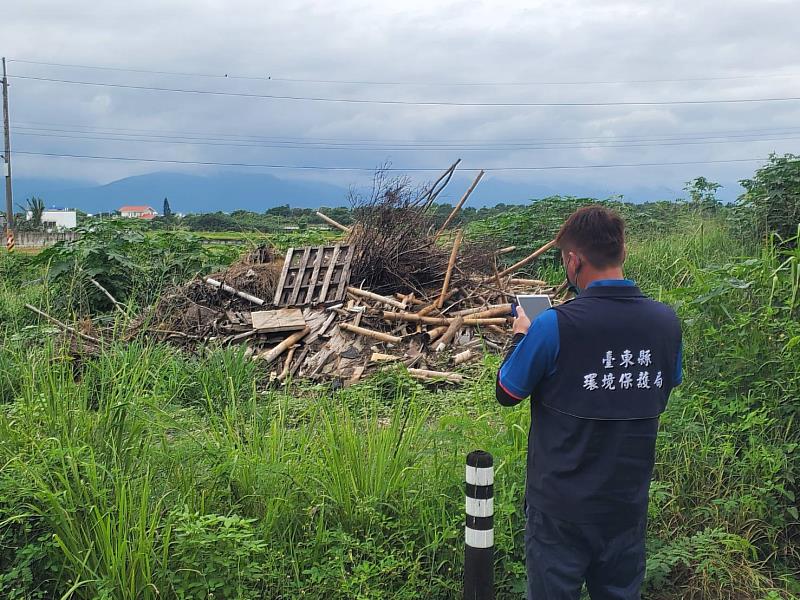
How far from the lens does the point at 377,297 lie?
10922mm

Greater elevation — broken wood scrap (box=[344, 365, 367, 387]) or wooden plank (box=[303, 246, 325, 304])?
wooden plank (box=[303, 246, 325, 304])

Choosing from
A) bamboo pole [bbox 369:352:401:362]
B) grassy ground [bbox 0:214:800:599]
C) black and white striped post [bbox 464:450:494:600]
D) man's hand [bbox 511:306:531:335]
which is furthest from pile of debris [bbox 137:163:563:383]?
man's hand [bbox 511:306:531:335]

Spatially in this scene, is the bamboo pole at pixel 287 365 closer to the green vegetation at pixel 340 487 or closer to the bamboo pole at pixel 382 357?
the bamboo pole at pixel 382 357

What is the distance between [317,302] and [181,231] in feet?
20.5

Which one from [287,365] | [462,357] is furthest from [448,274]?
[287,365]

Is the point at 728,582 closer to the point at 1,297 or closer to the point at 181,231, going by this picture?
the point at 1,297

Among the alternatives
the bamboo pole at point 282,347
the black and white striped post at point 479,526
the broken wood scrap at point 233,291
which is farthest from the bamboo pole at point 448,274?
the black and white striped post at point 479,526

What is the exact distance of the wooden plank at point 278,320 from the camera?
10328 millimetres

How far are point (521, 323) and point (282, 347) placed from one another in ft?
24.5

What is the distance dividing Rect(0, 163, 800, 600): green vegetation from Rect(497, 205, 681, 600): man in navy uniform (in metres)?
1.03

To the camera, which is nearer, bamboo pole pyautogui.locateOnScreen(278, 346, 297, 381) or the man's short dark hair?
the man's short dark hair

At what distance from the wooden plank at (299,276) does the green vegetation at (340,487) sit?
5.85 metres

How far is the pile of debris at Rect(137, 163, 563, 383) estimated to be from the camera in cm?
983

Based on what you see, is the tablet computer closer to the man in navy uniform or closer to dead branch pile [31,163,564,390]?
the man in navy uniform
